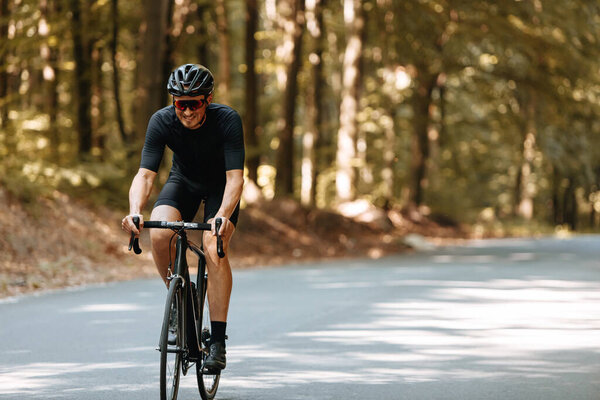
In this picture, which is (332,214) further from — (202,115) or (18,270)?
(202,115)

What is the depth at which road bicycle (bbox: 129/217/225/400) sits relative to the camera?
5408 mm

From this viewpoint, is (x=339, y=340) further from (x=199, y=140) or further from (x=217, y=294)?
(x=199, y=140)

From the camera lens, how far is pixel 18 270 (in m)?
13.5

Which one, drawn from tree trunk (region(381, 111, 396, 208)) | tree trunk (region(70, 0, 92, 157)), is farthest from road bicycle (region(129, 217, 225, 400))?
tree trunk (region(381, 111, 396, 208))

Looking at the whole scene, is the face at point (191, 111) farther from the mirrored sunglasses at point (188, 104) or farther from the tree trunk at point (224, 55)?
the tree trunk at point (224, 55)

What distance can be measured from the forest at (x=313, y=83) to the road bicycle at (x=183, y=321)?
406 inches

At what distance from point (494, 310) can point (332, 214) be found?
1365 centimetres

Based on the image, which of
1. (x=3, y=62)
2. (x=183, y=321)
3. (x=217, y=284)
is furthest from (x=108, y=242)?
(x=183, y=321)

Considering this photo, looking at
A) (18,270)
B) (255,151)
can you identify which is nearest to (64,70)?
(255,151)

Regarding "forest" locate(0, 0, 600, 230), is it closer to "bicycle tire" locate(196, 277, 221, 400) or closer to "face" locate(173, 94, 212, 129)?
"bicycle tire" locate(196, 277, 221, 400)

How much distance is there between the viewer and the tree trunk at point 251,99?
2391 centimetres

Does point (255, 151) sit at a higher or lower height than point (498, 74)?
lower

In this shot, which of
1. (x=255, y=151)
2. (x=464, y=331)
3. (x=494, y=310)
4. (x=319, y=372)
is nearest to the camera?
(x=319, y=372)

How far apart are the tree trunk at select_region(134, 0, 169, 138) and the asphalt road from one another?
17.4 ft
